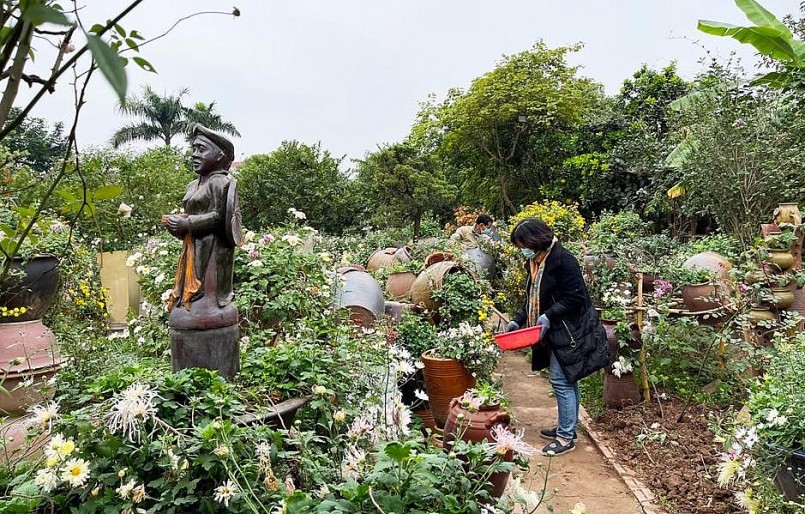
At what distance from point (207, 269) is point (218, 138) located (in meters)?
0.63

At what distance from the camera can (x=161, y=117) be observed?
24.0m

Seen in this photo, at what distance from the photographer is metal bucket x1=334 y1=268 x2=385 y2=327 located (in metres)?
4.63

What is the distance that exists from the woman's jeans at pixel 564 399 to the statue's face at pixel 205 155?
8.53 feet

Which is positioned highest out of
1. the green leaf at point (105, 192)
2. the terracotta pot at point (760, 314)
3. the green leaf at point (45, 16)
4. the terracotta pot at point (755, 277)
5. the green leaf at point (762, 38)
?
the green leaf at point (762, 38)

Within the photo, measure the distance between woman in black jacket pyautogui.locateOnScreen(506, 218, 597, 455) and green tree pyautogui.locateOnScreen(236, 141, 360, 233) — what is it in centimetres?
1024

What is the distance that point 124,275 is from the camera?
8008 mm

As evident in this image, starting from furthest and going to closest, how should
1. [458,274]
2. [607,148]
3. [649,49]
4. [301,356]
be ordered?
[607,148] → [649,49] → [458,274] → [301,356]

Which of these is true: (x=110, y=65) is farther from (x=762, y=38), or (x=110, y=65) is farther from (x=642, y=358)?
(x=762, y=38)

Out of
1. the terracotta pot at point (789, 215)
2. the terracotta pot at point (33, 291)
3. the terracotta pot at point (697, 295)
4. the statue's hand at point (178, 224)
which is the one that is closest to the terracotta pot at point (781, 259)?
the terracotta pot at point (789, 215)

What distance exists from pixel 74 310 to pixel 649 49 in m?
11.7

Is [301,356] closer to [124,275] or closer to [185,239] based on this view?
[185,239]

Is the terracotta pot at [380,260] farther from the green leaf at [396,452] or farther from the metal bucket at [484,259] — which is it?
the green leaf at [396,452]

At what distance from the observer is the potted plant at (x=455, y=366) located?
4.21m

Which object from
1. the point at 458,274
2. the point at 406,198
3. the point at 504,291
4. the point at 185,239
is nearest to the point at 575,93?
the point at 406,198
